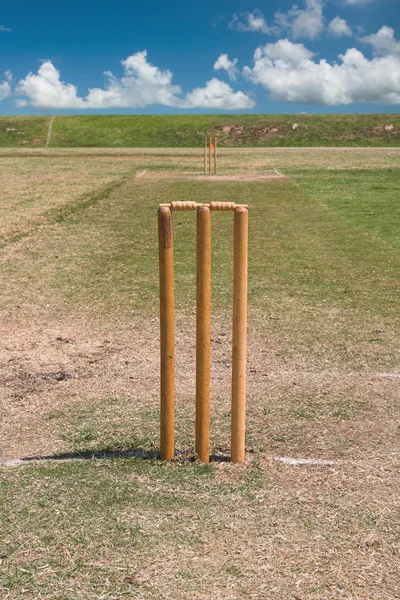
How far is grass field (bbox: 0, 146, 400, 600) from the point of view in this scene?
3.35 meters

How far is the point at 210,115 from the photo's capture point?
87688 millimetres

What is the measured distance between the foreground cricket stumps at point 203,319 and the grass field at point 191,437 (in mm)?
231

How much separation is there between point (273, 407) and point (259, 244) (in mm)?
7976

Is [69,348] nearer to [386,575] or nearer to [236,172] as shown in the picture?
[386,575]

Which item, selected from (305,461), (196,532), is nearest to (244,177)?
(305,461)

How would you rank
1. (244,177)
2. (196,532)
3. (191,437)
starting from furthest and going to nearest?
(244,177), (191,437), (196,532)

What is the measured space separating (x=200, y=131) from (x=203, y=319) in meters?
74.1

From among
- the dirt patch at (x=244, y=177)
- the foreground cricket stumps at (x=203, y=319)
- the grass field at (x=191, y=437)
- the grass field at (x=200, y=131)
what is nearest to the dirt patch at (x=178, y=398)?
the grass field at (x=191, y=437)

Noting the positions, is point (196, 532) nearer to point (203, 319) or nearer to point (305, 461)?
point (305, 461)

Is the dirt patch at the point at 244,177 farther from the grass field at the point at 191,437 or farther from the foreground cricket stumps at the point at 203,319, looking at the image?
the foreground cricket stumps at the point at 203,319

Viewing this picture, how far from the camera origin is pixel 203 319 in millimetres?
4184

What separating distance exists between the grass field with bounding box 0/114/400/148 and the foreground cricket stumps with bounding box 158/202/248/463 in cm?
6496

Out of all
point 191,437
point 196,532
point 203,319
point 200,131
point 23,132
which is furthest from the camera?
point 200,131

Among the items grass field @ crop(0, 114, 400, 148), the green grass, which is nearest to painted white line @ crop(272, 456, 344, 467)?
grass field @ crop(0, 114, 400, 148)
